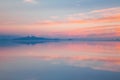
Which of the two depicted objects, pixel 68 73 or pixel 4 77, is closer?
pixel 4 77

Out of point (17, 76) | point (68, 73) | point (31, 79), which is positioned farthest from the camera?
point (68, 73)

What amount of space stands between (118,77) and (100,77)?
2.21 feet

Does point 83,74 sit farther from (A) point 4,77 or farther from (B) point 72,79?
(A) point 4,77

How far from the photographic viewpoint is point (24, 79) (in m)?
7.01

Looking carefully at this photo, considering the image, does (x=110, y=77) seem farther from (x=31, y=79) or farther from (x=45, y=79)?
(x=31, y=79)

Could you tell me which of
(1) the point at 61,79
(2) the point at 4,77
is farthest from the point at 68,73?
(2) the point at 4,77

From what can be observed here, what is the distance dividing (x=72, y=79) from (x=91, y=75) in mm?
954

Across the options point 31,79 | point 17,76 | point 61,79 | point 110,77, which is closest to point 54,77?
point 61,79

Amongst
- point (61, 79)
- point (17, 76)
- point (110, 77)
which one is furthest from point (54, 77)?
point (110, 77)

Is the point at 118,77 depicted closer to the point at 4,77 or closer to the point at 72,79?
the point at 72,79

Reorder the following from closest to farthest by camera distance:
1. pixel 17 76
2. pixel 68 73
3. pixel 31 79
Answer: pixel 31 79 < pixel 17 76 < pixel 68 73

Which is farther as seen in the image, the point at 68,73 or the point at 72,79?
the point at 68,73

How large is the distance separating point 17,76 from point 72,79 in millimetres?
2084

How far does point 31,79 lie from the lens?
701cm
